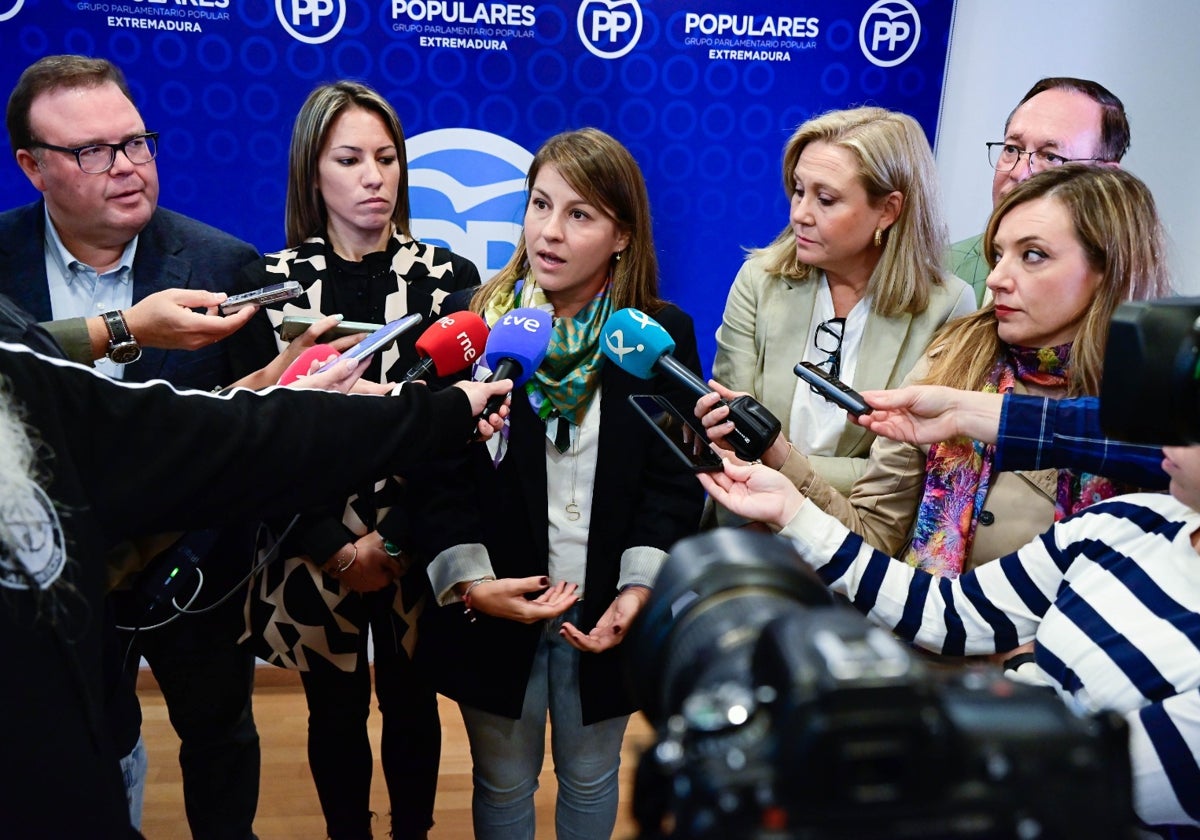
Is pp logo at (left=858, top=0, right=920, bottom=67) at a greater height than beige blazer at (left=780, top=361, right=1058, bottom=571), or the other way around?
pp logo at (left=858, top=0, right=920, bottom=67)

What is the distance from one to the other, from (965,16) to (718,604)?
2834mm

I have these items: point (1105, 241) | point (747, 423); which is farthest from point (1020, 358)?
point (747, 423)

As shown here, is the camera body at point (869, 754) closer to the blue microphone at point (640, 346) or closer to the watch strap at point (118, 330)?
the blue microphone at point (640, 346)

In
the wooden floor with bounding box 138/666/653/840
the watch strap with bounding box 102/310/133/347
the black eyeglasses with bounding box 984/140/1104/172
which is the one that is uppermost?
the black eyeglasses with bounding box 984/140/1104/172

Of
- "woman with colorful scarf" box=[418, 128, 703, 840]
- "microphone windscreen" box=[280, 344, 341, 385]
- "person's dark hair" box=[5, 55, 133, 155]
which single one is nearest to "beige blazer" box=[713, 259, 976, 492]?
"woman with colorful scarf" box=[418, 128, 703, 840]

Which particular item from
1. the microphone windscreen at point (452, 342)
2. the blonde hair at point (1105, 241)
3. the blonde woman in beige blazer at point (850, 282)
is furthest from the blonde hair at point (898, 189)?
the microphone windscreen at point (452, 342)

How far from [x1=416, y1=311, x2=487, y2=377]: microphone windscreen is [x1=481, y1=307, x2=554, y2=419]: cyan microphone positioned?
0.03 meters

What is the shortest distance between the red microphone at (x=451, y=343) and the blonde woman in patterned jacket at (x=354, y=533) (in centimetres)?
31

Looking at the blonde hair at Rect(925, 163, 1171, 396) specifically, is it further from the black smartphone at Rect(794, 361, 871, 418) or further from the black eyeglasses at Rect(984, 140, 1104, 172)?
the black eyeglasses at Rect(984, 140, 1104, 172)

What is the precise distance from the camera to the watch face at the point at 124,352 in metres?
1.84

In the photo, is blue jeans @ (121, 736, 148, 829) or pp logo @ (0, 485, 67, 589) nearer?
pp logo @ (0, 485, 67, 589)

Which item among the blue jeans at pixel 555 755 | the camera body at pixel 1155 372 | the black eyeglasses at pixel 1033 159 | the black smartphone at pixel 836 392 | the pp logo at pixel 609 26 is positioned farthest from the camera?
the pp logo at pixel 609 26

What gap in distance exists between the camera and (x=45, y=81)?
2.01 metres

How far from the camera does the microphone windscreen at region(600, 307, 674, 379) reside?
5.59ft
